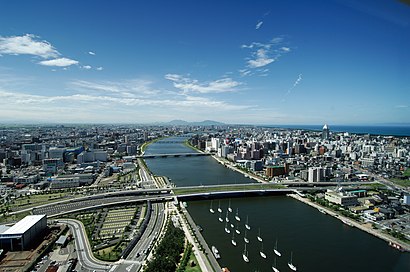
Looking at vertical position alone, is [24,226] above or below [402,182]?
above

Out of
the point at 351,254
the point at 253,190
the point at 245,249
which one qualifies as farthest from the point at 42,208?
the point at 351,254

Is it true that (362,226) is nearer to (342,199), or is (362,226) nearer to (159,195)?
(342,199)

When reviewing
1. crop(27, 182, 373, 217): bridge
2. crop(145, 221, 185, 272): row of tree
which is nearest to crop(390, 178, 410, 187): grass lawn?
crop(27, 182, 373, 217): bridge

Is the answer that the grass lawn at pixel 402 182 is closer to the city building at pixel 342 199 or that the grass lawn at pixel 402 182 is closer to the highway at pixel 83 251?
the city building at pixel 342 199

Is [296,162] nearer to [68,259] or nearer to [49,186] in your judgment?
[49,186]

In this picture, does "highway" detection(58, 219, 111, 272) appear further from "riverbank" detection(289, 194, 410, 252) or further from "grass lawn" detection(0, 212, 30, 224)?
"riverbank" detection(289, 194, 410, 252)

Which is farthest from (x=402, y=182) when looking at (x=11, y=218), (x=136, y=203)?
(x=11, y=218)
